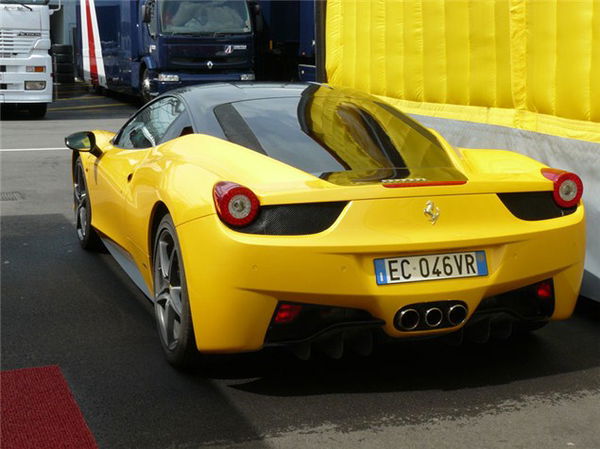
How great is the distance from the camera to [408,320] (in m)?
4.23

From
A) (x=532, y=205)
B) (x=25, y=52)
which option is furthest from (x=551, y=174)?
(x=25, y=52)

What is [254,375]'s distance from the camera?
15.1 ft

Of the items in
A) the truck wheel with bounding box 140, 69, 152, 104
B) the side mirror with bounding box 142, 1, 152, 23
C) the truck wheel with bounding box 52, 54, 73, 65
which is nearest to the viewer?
the side mirror with bounding box 142, 1, 152, 23

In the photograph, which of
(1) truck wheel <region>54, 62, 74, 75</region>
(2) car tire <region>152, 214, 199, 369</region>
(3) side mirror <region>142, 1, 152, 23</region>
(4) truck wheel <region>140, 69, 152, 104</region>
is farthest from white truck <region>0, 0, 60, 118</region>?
(2) car tire <region>152, 214, 199, 369</region>

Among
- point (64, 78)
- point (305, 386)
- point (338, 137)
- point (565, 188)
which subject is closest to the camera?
point (305, 386)

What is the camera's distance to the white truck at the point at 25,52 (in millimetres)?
18156

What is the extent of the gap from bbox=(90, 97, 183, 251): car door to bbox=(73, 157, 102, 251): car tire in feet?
1.05

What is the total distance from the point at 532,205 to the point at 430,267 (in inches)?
23.8

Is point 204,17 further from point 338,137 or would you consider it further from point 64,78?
point 64,78

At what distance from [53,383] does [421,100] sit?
4.40m

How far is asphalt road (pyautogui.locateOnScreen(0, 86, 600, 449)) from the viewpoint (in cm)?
392

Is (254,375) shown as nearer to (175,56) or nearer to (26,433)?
(26,433)

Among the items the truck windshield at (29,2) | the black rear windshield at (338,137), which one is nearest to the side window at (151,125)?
the black rear windshield at (338,137)

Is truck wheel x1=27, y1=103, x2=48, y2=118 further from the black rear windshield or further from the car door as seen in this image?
the black rear windshield
